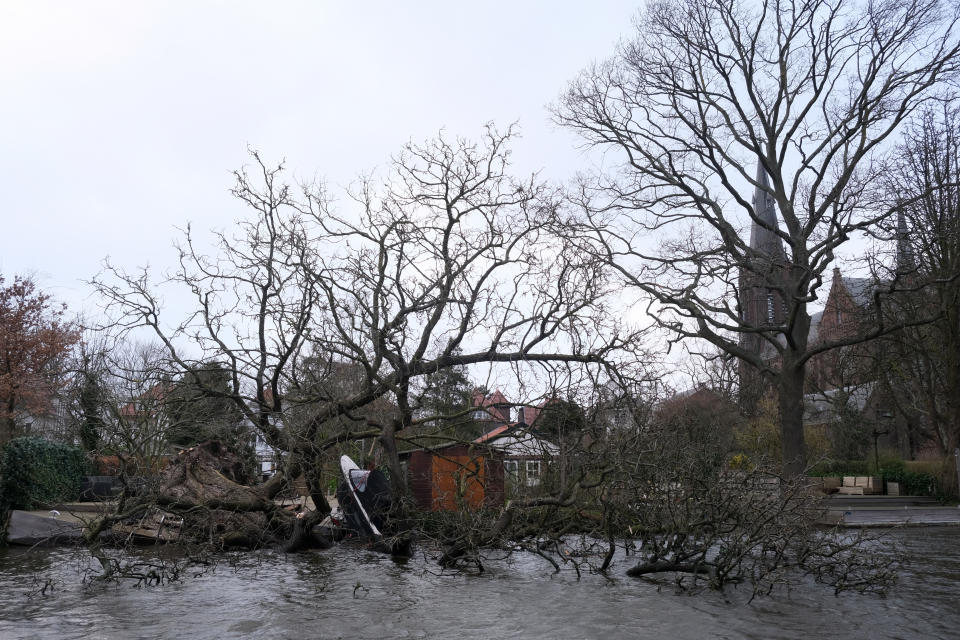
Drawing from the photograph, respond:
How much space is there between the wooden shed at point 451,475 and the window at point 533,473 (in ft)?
1.90

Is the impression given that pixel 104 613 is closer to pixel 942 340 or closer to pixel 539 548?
pixel 539 548

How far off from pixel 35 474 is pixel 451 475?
9.91 m

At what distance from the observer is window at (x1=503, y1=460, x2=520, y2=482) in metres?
15.9

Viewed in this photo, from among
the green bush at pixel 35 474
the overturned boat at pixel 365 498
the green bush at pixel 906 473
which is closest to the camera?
the overturned boat at pixel 365 498

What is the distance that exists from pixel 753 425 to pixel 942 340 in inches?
346

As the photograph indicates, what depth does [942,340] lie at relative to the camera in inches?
1093

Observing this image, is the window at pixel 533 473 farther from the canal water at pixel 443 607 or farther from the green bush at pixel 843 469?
the green bush at pixel 843 469

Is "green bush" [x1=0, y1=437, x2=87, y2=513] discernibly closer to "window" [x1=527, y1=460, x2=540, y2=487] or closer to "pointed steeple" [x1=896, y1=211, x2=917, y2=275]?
"window" [x1=527, y1=460, x2=540, y2=487]

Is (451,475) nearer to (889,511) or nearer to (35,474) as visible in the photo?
(35,474)

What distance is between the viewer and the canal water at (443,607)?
32.4 ft

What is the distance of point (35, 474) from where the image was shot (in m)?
19.2

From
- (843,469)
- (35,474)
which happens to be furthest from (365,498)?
(843,469)

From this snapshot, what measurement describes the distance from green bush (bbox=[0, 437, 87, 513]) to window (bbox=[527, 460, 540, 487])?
10.8 m

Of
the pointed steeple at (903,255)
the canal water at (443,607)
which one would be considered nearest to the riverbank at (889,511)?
the canal water at (443,607)
